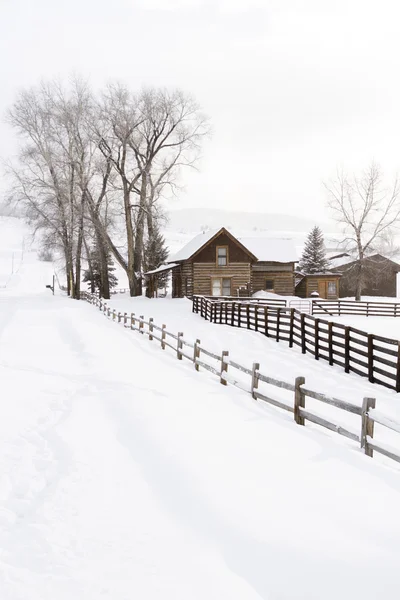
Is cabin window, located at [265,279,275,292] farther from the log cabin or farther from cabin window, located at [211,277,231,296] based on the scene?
cabin window, located at [211,277,231,296]

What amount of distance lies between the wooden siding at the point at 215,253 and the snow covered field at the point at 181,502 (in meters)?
28.8

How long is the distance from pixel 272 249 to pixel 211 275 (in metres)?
9.05

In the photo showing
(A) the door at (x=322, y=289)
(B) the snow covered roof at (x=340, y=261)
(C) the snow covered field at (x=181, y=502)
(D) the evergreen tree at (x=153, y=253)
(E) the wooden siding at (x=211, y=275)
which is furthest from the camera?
(B) the snow covered roof at (x=340, y=261)

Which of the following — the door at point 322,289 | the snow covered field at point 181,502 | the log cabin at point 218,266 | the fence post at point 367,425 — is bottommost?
the snow covered field at point 181,502

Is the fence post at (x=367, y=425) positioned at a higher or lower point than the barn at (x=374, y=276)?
lower

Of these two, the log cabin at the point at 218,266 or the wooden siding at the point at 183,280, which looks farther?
the wooden siding at the point at 183,280

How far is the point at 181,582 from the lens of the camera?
150 inches

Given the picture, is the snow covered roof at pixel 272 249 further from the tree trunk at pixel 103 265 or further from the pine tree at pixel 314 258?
the tree trunk at pixel 103 265

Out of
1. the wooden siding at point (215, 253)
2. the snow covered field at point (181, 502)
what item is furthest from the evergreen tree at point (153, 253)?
the snow covered field at point (181, 502)

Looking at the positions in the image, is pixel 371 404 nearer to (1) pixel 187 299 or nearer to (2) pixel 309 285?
(1) pixel 187 299

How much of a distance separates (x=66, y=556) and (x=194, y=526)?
134 cm

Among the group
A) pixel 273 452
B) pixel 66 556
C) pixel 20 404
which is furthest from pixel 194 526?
pixel 20 404

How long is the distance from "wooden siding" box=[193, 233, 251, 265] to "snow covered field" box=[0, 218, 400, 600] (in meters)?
28.8

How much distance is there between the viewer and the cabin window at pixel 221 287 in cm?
3912
